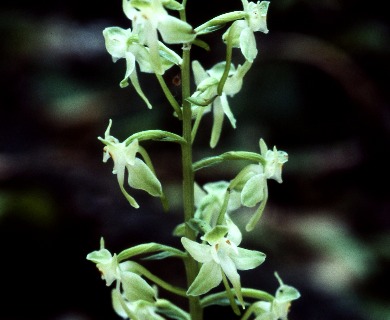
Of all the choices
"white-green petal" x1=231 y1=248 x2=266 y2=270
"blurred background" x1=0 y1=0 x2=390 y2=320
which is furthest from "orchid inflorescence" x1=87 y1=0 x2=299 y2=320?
"blurred background" x1=0 y1=0 x2=390 y2=320

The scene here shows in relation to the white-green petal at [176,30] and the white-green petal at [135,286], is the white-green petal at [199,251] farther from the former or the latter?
the white-green petal at [176,30]

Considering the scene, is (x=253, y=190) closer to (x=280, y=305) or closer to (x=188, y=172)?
(x=188, y=172)

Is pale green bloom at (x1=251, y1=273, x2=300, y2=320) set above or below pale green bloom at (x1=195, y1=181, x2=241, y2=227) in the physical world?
below

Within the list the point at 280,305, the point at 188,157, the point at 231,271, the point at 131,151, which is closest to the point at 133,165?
the point at 131,151

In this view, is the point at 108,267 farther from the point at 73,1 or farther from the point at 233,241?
the point at 73,1

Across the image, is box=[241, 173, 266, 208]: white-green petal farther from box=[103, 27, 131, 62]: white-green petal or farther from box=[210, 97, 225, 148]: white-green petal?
box=[103, 27, 131, 62]: white-green petal

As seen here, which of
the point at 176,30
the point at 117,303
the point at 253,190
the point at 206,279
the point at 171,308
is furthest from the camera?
the point at 117,303
